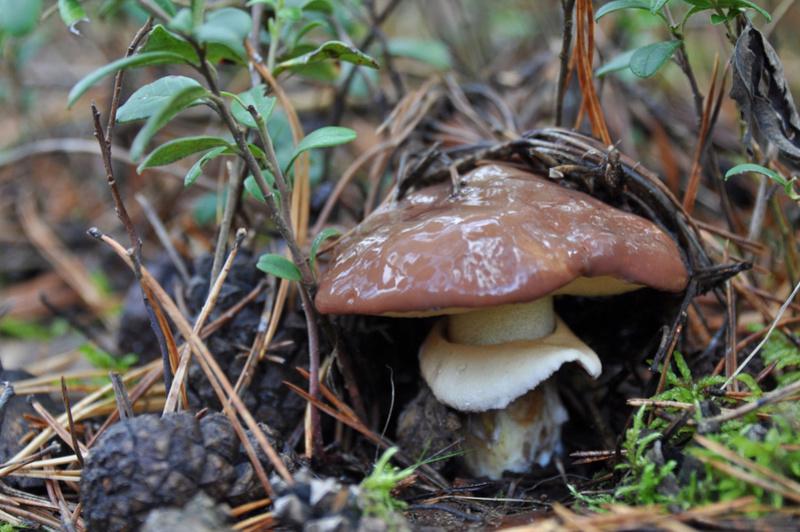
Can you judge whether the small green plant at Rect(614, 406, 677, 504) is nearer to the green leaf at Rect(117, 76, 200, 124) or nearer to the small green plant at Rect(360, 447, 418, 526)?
the small green plant at Rect(360, 447, 418, 526)

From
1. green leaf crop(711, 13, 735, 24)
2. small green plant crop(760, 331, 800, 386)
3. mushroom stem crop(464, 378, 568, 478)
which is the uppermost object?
green leaf crop(711, 13, 735, 24)

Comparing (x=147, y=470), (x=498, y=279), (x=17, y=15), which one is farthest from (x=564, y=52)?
(x=147, y=470)

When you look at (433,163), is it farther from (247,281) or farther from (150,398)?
(150,398)

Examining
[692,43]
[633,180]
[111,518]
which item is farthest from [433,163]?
[692,43]

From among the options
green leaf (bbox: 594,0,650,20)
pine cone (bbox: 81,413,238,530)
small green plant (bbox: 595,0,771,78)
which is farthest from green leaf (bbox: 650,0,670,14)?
pine cone (bbox: 81,413,238,530)

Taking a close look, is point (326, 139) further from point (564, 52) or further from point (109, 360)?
point (109, 360)

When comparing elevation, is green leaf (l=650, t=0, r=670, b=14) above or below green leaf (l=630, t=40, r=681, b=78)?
above
